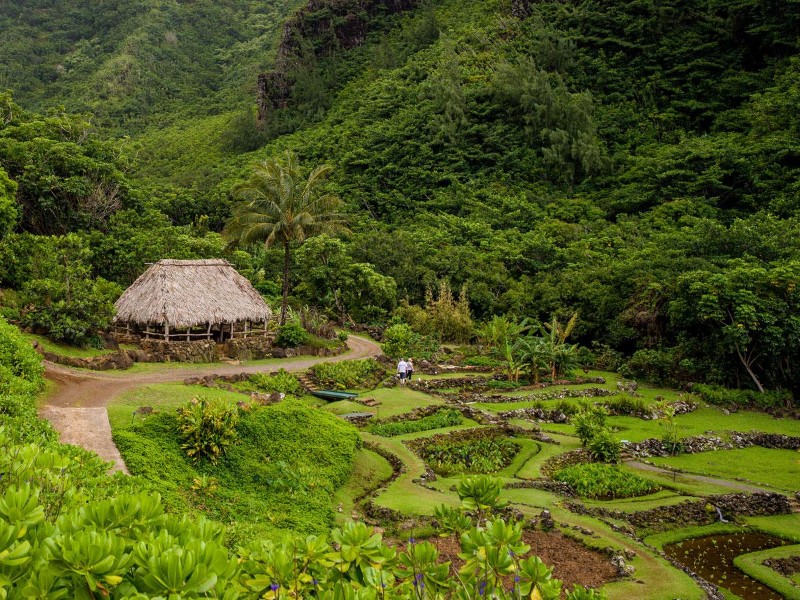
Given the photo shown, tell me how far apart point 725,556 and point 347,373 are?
13.3 meters

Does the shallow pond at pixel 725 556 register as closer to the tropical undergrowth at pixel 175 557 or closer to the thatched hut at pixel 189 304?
the tropical undergrowth at pixel 175 557

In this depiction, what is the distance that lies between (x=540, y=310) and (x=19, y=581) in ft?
104

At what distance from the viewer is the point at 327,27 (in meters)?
74.0

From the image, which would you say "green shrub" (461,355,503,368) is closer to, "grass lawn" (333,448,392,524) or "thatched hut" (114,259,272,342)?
"thatched hut" (114,259,272,342)

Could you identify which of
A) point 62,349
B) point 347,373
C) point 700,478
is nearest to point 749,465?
point 700,478

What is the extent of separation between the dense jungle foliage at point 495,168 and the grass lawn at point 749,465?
6.15 meters

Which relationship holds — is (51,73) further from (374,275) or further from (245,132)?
(374,275)

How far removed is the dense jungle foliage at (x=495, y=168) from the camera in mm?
24766

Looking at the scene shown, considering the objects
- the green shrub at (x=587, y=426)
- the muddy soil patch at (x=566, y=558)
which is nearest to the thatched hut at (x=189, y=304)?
the green shrub at (x=587, y=426)

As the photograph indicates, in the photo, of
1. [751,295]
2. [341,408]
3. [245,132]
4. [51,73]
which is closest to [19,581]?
[341,408]

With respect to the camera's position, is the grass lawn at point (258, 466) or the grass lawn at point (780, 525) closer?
the grass lawn at point (258, 466)

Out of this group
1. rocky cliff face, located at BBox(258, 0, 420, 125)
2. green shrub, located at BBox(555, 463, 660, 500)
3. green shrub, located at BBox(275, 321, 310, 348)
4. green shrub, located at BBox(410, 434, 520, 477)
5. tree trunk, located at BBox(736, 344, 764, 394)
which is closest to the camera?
green shrub, located at BBox(555, 463, 660, 500)

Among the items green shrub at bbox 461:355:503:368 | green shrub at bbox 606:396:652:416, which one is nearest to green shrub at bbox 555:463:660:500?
green shrub at bbox 606:396:652:416

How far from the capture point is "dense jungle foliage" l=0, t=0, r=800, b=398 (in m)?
24.8
